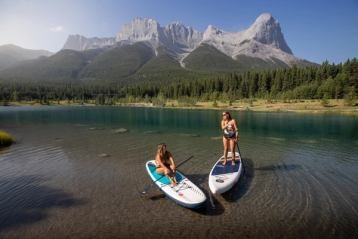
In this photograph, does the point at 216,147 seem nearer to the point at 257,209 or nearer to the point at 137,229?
the point at 257,209

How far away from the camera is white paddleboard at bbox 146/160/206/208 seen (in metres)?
12.4

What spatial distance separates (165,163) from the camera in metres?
16.2

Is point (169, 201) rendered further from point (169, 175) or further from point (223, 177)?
point (223, 177)

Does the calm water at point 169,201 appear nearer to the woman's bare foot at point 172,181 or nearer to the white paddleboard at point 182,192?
the white paddleboard at point 182,192

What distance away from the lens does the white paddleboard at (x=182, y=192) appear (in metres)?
12.4

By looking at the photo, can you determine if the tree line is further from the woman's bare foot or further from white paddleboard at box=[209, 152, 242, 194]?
the woman's bare foot

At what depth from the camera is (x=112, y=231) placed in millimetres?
10969

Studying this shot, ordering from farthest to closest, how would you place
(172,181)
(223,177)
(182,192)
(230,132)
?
(230,132) → (223,177) → (172,181) → (182,192)

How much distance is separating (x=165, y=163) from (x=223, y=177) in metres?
4.01

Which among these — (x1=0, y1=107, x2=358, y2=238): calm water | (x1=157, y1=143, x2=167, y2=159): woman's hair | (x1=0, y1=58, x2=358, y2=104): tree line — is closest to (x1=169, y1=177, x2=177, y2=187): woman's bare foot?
(x1=0, y1=107, x2=358, y2=238): calm water

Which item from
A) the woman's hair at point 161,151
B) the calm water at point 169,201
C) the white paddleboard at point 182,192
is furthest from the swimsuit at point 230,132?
the woman's hair at point 161,151

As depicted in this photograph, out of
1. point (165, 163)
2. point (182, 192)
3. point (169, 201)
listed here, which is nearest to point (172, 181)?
point (169, 201)

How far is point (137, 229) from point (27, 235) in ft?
16.1

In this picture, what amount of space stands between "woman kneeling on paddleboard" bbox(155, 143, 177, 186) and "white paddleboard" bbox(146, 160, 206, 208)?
370mm
